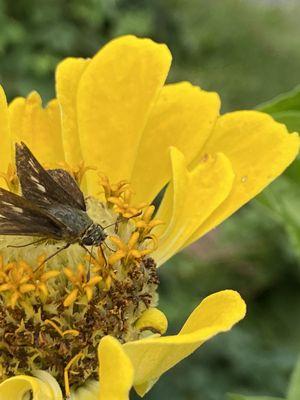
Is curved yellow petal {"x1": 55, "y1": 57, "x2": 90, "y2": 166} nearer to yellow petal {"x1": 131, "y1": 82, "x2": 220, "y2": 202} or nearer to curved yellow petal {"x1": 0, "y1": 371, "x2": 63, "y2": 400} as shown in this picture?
yellow petal {"x1": 131, "y1": 82, "x2": 220, "y2": 202}

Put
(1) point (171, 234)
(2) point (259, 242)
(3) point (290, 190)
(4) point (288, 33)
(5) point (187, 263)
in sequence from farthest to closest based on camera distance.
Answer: (4) point (288, 33)
(2) point (259, 242)
(5) point (187, 263)
(3) point (290, 190)
(1) point (171, 234)

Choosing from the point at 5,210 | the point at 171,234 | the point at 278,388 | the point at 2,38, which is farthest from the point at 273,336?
the point at 5,210

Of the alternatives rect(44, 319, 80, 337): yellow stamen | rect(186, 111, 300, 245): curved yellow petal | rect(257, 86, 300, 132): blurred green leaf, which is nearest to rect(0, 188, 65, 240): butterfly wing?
rect(44, 319, 80, 337): yellow stamen

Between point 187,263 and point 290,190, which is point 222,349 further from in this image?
point 290,190

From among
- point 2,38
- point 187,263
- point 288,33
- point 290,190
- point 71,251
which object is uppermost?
point 71,251

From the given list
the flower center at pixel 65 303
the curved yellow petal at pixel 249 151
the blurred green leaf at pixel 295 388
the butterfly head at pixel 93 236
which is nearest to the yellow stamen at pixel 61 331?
the flower center at pixel 65 303

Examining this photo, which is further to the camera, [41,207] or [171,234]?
[171,234]

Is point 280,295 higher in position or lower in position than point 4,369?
lower

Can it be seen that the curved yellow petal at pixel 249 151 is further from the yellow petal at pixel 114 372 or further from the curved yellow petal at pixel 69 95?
the yellow petal at pixel 114 372
